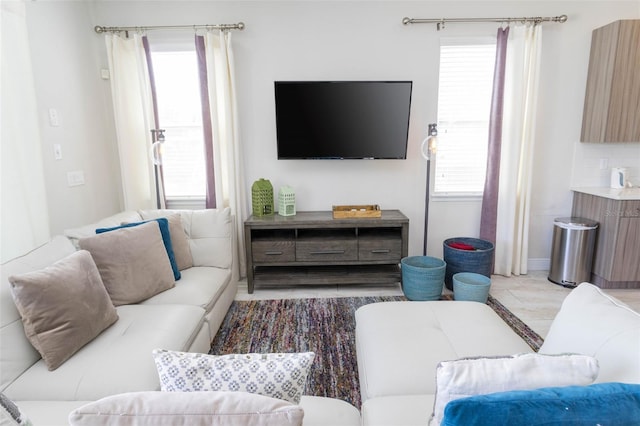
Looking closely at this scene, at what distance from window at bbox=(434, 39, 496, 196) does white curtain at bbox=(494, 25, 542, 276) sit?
20 cm

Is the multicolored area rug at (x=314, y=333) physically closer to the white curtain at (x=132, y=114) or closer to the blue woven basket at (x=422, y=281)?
the blue woven basket at (x=422, y=281)

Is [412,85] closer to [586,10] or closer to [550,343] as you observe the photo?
[586,10]

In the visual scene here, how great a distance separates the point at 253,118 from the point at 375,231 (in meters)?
1.61

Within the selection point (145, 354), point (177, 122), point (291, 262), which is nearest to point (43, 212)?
point (177, 122)

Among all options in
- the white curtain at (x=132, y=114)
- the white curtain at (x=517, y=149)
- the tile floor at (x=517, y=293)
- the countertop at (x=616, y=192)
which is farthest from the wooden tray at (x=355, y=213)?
the countertop at (x=616, y=192)

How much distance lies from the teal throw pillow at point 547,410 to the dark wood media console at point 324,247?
2371 millimetres

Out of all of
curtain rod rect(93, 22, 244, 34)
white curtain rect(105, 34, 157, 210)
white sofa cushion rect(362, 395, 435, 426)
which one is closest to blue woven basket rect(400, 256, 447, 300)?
white sofa cushion rect(362, 395, 435, 426)

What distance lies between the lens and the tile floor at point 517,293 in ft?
9.21

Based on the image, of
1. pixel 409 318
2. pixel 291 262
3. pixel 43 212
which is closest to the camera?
pixel 409 318

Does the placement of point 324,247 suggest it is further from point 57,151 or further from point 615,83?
point 615,83

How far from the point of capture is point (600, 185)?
346 cm

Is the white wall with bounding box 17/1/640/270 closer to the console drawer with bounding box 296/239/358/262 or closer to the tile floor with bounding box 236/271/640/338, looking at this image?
the console drawer with bounding box 296/239/358/262

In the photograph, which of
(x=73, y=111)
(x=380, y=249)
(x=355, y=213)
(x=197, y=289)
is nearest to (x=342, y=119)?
(x=355, y=213)

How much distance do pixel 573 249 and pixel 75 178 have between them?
14.5ft
